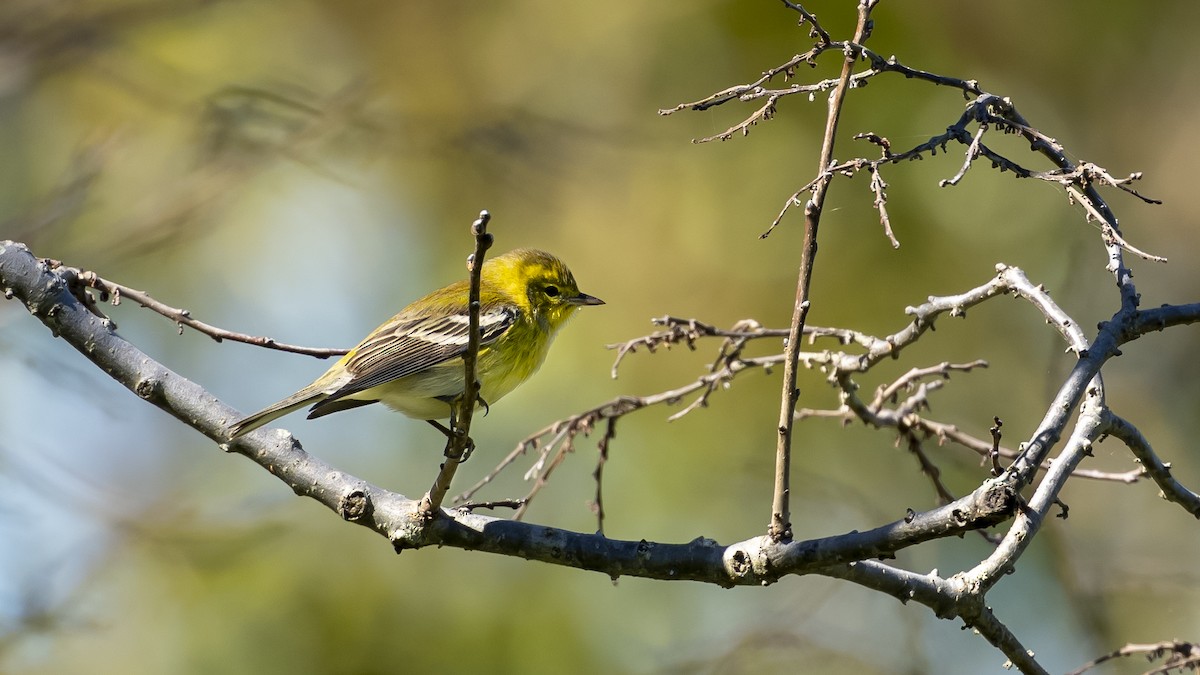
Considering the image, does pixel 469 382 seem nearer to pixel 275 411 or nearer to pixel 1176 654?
pixel 275 411

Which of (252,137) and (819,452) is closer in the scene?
(252,137)

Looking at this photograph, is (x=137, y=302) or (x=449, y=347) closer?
(x=137, y=302)

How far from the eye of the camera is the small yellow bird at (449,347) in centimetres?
367

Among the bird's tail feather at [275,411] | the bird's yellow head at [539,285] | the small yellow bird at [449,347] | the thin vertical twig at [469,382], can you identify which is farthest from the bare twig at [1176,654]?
the bird's yellow head at [539,285]

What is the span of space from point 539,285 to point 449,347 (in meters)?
0.81

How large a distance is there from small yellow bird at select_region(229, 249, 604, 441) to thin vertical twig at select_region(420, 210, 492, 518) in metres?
0.88

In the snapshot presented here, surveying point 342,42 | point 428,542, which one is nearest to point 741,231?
point 342,42

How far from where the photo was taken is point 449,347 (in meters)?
3.91

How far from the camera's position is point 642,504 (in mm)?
6164

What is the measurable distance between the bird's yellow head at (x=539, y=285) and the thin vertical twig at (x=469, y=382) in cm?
190

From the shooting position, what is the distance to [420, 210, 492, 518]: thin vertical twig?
1.75 metres

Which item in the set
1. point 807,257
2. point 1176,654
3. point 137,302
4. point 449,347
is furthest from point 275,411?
point 1176,654

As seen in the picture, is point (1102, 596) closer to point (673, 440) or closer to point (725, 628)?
point (725, 628)

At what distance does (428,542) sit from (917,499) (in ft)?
14.5
